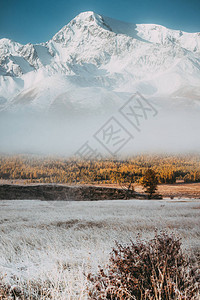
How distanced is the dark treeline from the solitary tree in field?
488mm

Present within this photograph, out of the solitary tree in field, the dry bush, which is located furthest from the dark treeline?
the dry bush

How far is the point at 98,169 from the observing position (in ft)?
81.6

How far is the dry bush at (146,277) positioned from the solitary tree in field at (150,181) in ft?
58.4

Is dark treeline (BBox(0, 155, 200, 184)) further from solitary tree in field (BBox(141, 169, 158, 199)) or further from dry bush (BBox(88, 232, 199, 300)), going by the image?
dry bush (BBox(88, 232, 199, 300))

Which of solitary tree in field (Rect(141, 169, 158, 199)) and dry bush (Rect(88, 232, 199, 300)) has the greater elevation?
dry bush (Rect(88, 232, 199, 300))

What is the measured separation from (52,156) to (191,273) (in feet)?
86.0

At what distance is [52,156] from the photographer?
2784 cm

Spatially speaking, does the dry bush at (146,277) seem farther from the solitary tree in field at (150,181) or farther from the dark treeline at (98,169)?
the dark treeline at (98,169)

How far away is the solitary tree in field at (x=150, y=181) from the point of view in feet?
68.7

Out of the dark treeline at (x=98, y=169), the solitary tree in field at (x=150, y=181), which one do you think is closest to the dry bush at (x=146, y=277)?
the solitary tree in field at (x=150, y=181)

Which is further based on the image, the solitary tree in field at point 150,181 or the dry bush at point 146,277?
the solitary tree in field at point 150,181

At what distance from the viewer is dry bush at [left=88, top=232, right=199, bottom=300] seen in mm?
2486

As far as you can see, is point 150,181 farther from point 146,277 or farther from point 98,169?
point 146,277

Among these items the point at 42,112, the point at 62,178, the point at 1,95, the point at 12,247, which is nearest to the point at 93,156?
the point at 62,178
